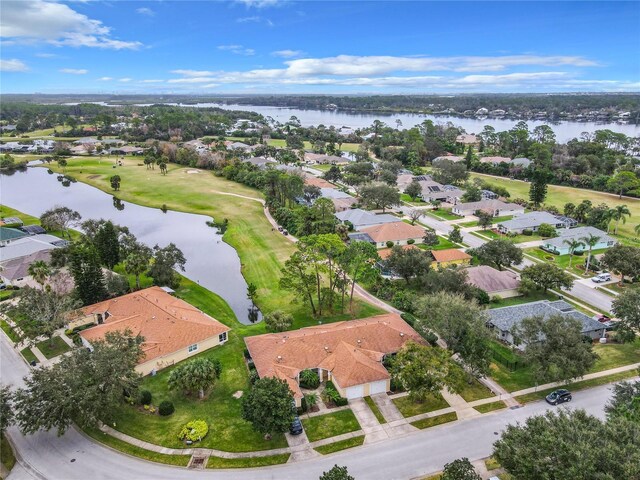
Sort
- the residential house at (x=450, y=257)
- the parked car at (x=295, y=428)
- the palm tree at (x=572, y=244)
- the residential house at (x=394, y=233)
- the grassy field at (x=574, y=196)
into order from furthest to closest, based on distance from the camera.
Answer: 1. the grassy field at (x=574, y=196)
2. the residential house at (x=394, y=233)
3. the residential house at (x=450, y=257)
4. the palm tree at (x=572, y=244)
5. the parked car at (x=295, y=428)

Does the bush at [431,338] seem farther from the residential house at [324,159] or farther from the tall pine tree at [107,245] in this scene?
the residential house at [324,159]

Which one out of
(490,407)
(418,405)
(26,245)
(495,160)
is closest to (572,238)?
(490,407)

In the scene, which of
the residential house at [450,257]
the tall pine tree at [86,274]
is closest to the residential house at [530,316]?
the residential house at [450,257]

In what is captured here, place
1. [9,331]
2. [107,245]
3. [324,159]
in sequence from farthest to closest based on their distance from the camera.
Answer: [324,159], [107,245], [9,331]

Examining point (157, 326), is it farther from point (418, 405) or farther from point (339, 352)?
point (418, 405)

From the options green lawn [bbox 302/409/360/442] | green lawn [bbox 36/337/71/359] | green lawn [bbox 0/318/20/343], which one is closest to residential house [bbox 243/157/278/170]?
green lawn [bbox 0/318/20/343]

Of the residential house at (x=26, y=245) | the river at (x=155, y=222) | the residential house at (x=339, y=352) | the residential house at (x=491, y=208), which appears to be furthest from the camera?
the residential house at (x=491, y=208)
